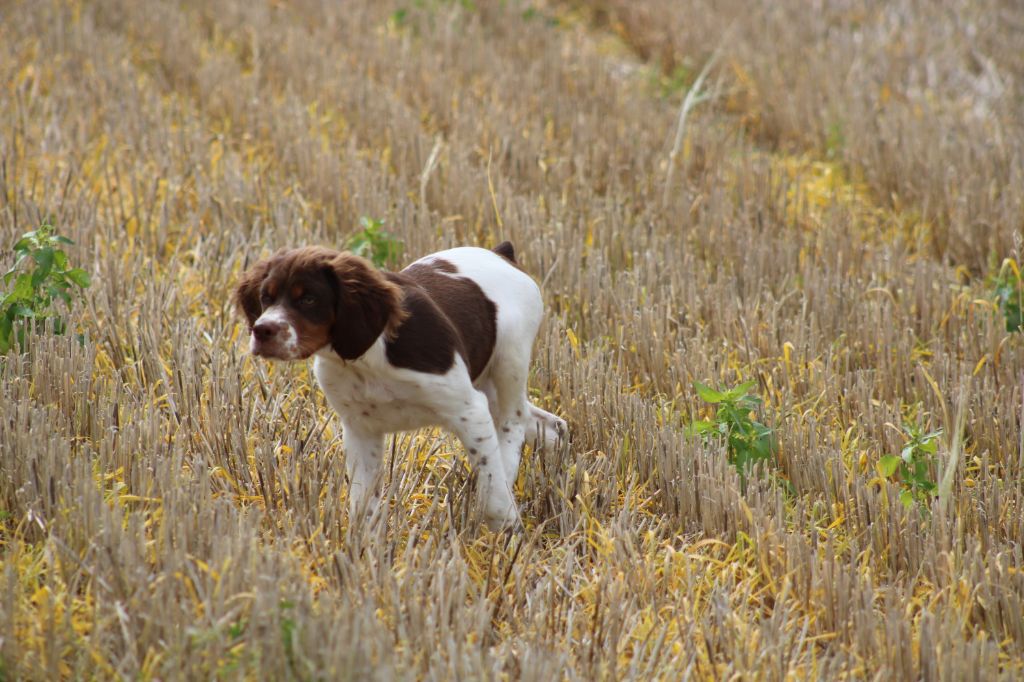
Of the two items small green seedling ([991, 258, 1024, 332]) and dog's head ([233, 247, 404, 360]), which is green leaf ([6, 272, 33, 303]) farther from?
small green seedling ([991, 258, 1024, 332])

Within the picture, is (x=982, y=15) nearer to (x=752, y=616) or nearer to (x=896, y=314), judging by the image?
(x=896, y=314)

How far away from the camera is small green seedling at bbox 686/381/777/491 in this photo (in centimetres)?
380

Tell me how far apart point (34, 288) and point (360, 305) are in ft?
5.20

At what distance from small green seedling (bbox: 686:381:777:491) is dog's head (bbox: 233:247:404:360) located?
47.1 inches

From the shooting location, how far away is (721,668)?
110 inches

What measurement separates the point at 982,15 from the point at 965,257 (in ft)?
19.7

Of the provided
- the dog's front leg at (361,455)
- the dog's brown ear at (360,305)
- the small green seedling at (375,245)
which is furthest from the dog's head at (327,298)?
the small green seedling at (375,245)

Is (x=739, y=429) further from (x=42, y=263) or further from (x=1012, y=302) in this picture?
(x=42, y=263)

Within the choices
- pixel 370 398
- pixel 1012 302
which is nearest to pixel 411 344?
pixel 370 398

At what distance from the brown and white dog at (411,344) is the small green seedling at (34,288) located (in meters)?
1.15

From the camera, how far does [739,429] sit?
3859 millimetres

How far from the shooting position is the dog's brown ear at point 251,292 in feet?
10.2

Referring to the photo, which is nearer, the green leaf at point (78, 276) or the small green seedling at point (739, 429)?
the small green seedling at point (739, 429)

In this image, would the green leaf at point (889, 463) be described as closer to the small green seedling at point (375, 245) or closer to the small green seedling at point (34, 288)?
the small green seedling at point (375, 245)
